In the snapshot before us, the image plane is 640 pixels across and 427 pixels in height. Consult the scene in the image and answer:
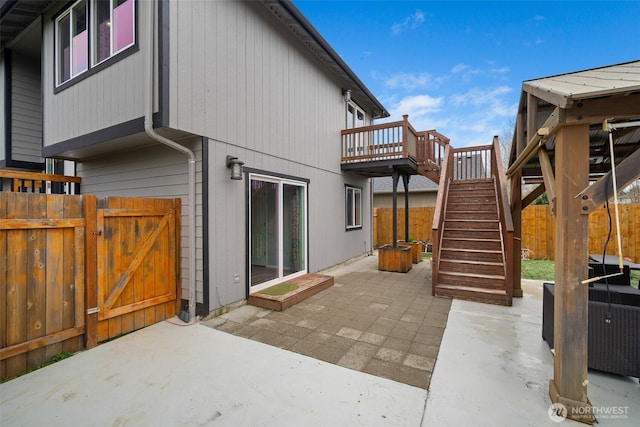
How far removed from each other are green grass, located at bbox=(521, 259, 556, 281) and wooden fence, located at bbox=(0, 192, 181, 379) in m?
7.40

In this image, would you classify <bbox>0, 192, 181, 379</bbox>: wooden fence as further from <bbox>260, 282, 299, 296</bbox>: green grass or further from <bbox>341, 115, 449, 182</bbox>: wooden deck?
<bbox>341, 115, 449, 182</bbox>: wooden deck

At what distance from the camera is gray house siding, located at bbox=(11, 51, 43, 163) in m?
6.67

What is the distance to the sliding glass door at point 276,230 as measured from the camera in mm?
4961

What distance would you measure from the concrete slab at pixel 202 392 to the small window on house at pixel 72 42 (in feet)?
14.9

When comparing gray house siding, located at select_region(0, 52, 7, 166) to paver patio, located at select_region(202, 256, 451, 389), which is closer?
paver patio, located at select_region(202, 256, 451, 389)

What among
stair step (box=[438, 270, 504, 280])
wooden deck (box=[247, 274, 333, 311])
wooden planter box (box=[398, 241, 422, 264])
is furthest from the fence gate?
wooden planter box (box=[398, 241, 422, 264])

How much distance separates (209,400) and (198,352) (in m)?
0.89

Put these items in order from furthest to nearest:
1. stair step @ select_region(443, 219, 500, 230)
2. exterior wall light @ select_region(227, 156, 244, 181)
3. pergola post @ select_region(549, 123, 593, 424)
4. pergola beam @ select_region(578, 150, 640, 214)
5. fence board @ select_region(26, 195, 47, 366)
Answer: stair step @ select_region(443, 219, 500, 230) < exterior wall light @ select_region(227, 156, 244, 181) < fence board @ select_region(26, 195, 47, 366) < pergola post @ select_region(549, 123, 593, 424) < pergola beam @ select_region(578, 150, 640, 214)

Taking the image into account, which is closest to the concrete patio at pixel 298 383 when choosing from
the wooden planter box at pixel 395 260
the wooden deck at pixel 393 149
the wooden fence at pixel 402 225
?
the wooden planter box at pixel 395 260

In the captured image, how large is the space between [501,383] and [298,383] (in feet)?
5.86

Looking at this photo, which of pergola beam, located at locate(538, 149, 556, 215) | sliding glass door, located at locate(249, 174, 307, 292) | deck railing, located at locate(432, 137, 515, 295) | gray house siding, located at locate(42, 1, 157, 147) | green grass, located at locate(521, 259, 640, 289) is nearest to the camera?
pergola beam, located at locate(538, 149, 556, 215)

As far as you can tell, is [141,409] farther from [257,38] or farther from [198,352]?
[257,38]

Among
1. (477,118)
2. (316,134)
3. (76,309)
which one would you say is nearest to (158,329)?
(76,309)

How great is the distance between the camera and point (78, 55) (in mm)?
4660
